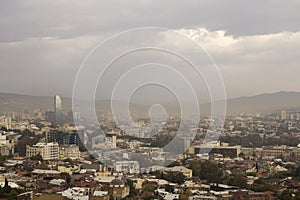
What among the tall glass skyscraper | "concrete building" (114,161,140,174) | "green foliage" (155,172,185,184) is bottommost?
"green foliage" (155,172,185,184)

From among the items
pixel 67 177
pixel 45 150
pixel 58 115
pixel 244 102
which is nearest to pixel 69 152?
pixel 45 150

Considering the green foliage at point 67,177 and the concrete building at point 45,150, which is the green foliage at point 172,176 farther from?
the concrete building at point 45,150

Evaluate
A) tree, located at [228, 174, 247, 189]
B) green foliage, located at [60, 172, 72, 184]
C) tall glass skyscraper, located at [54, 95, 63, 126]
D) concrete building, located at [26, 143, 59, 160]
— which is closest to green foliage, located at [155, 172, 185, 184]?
tree, located at [228, 174, 247, 189]

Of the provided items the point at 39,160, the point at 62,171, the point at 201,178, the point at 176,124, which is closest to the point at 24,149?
the point at 39,160

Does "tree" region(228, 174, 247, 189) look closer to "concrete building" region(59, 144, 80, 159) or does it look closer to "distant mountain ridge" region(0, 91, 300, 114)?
"concrete building" region(59, 144, 80, 159)

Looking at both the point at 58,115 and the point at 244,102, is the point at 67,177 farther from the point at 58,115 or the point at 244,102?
the point at 244,102

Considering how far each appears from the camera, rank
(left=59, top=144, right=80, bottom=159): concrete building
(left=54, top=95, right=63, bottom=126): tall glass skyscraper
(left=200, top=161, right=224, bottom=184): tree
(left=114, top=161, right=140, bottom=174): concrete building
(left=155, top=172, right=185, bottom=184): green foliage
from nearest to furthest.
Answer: (left=155, top=172, right=185, bottom=184): green foliage → (left=114, top=161, right=140, bottom=174): concrete building → (left=200, top=161, right=224, bottom=184): tree → (left=59, top=144, right=80, bottom=159): concrete building → (left=54, top=95, right=63, bottom=126): tall glass skyscraper

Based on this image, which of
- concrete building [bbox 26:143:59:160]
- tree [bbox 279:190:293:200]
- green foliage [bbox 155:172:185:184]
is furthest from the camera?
concrete building [bbox 26:143:59:160]

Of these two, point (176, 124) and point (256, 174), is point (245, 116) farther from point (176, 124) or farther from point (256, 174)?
point (176, 124)

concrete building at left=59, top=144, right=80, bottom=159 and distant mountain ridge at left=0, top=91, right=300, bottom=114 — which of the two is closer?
concrete building at left=59, top=144, right=80, bottom=159
